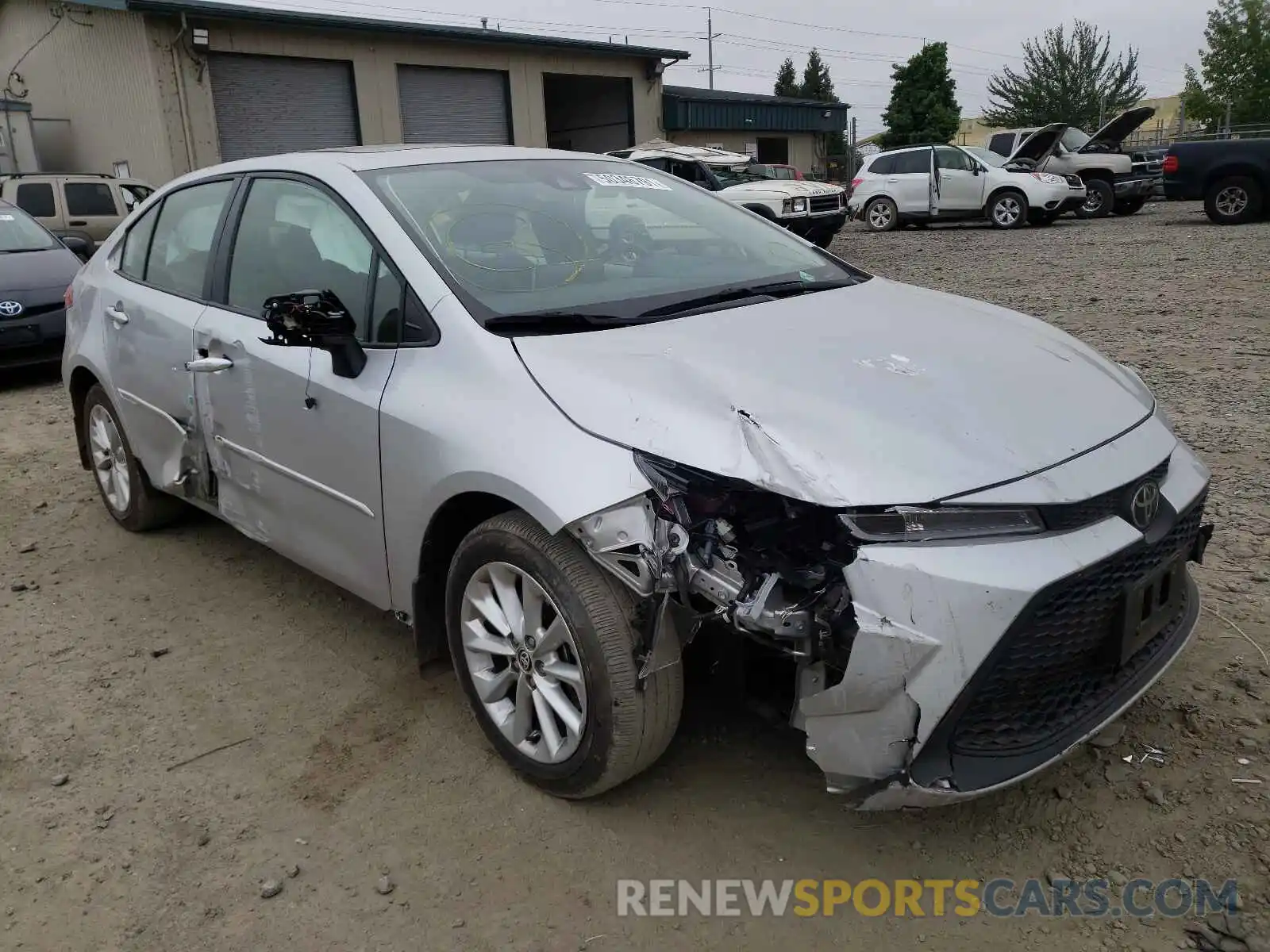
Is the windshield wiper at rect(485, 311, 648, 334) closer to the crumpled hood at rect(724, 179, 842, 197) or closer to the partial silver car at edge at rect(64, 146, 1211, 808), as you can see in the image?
the partial silver car at edge at rect(64, 146, 1211, 808)

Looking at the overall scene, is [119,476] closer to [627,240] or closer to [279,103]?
[627,240]

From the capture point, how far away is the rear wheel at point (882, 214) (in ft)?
62.0

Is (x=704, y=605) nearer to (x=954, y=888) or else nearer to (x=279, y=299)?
(x=954, y=888)

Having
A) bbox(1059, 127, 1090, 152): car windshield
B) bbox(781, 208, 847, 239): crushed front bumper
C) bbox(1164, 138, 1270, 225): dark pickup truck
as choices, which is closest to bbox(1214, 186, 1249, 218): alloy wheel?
bbox(1164, 138, 1270, 225): dark pickup truck

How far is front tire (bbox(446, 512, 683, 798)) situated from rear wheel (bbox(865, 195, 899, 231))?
1776cm

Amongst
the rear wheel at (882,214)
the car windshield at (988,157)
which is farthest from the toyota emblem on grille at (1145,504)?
the rear wheel at (882,214)

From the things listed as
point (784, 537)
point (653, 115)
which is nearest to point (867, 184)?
point (653, 115)

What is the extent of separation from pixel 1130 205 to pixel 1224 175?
413 centimetres

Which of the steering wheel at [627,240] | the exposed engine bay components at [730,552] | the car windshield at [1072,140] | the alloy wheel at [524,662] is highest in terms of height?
the car windshield at [1072,140]

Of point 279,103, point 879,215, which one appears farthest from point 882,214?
point 279,103

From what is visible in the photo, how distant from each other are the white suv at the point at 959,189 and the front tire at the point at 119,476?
16.3 m

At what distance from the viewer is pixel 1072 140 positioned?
18719 mm

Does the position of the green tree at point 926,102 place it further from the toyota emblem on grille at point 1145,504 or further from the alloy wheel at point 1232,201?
the toyota emblem on grille at point 1145,504

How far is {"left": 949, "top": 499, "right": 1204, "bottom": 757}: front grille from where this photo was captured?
6.75 ft
